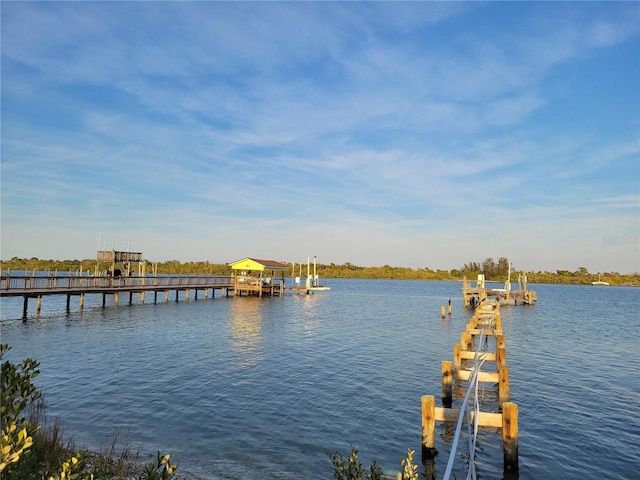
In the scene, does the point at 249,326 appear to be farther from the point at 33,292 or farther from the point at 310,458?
the point at 310,458

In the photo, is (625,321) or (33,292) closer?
(33,292)

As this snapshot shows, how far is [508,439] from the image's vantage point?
9688 mm

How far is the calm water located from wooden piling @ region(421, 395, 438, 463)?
0.43 metres

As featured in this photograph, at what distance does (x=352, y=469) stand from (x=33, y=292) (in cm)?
3737

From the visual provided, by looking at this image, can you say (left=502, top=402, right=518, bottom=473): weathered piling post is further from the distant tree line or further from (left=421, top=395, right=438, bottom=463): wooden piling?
the distant tree line

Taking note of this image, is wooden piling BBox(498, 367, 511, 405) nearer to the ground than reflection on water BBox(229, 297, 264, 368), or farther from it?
farther from it

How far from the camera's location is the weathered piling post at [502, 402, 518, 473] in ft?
30.9

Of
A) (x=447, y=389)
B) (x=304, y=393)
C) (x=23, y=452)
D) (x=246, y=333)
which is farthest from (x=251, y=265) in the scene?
(x=23, y=452)

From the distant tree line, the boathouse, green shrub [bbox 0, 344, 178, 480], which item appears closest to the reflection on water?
the boathouse

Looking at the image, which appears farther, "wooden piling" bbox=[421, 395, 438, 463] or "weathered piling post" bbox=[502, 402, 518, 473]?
"wooden piling" bbox=[421, 395, 438, 463]

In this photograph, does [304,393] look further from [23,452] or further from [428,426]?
[23,452]

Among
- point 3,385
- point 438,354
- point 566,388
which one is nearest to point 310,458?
point 3,385

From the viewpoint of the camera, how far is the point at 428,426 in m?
10.3

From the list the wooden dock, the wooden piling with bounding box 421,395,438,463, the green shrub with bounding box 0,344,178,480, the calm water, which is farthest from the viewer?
the wooden dock
